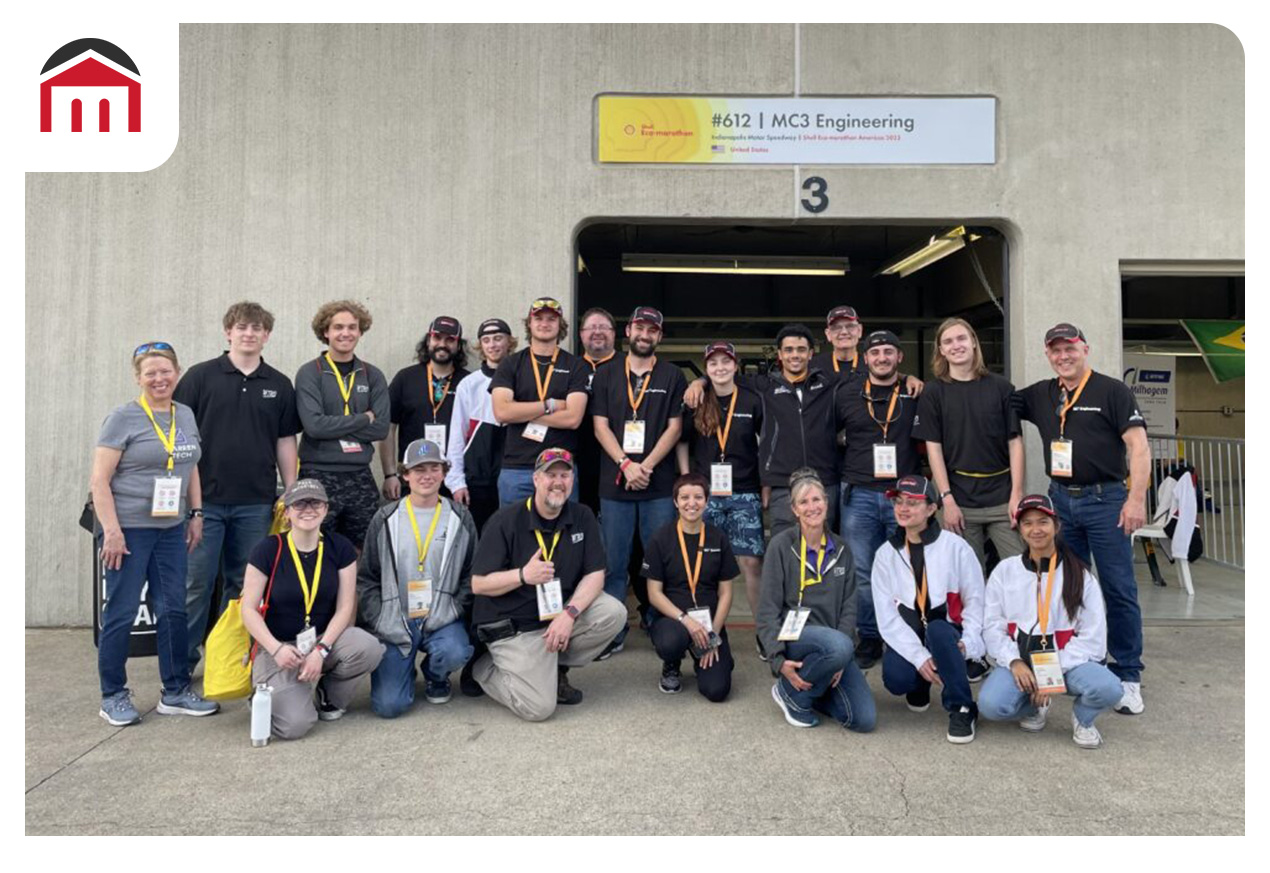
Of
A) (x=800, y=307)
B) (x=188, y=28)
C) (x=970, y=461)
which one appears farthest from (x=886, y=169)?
(x=800, y=307)

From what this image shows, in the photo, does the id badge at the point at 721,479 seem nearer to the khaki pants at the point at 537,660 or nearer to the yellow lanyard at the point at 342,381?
the khaki pants at the point at 537,660

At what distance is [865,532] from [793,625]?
3.42ft

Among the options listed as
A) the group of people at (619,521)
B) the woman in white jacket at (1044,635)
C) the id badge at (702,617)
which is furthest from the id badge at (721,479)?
the woman in white jacket at (1044,635)

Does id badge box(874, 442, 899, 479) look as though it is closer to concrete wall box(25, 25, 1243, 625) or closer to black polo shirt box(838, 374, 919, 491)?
black polo shirt box(838, 374, 919, 491)

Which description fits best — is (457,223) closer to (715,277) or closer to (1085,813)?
(1085,813)

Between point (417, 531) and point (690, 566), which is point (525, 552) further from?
point (690, 566)

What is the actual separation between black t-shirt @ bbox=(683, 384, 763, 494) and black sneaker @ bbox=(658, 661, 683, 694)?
1.04m

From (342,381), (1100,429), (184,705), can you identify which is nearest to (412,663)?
(184,705)

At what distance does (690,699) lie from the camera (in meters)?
4.07

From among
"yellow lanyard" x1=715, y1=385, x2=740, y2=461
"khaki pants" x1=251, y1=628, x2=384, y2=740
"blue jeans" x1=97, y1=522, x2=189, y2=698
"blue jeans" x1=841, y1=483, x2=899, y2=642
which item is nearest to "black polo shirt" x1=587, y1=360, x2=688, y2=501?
"yellow lanyard" x1=715, y1=385, x2=740, y2=461

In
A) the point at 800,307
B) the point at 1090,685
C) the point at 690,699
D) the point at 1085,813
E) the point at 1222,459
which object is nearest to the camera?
the point at 1085,813

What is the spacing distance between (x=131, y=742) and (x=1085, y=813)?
144 inches

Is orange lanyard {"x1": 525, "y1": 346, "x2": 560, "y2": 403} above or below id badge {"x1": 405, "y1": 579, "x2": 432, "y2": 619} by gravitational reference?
above

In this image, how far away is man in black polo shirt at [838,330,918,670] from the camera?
450 cm
